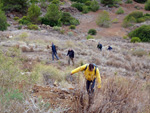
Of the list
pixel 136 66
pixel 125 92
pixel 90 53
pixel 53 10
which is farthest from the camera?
pixel 53 10

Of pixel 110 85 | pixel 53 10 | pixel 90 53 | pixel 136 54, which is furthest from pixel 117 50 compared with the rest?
pixel 53 10

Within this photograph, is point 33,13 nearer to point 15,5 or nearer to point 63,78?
point 15,5

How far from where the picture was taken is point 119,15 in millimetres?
41125

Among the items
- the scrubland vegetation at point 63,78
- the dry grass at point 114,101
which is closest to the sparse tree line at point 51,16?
the scrubland vegetation at point 63,78

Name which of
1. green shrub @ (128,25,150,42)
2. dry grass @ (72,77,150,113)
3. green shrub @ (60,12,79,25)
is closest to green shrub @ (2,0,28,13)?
green shrub @ (60,12,79,25)

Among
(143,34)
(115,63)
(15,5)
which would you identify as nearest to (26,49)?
(115,63)

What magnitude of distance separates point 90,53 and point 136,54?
4554 millimetres

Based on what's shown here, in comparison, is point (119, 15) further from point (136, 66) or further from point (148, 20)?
point (136, 66)

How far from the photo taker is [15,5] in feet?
110

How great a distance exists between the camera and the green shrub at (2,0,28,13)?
3363 cm

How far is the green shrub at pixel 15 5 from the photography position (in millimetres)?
33628

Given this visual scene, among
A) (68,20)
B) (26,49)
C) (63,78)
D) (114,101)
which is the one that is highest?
(114,101)

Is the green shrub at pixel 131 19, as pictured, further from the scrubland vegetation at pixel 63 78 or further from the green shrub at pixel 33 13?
the green shrub at pixel 33 13

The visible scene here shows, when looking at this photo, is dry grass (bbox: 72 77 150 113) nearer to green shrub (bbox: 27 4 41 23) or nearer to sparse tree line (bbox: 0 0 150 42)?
sparse tree line (bbox: 0 0 150 42)
